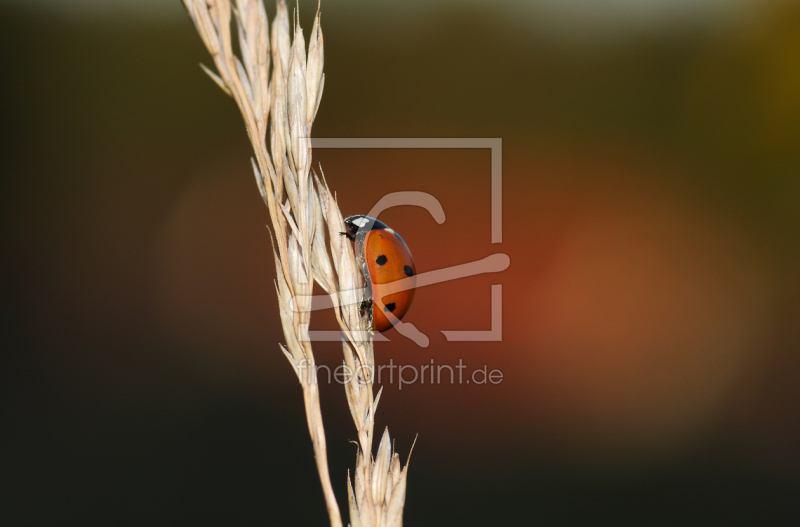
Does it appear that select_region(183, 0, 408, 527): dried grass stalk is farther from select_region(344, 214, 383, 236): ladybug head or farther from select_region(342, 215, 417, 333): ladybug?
A: select_region(344, 214, 383, 236): ladybug head

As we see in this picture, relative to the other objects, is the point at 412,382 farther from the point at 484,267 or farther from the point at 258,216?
the point at 258,216

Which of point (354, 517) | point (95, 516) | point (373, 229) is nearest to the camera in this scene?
point (354, 517)

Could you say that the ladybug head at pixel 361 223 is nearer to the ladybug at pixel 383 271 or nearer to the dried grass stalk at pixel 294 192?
the ladybug at pixel 383 271

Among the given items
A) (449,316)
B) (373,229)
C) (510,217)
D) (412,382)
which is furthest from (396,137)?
(373,229)

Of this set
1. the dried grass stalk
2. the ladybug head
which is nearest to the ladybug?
the ladybug head

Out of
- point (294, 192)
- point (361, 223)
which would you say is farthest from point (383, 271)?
point (294, 192)

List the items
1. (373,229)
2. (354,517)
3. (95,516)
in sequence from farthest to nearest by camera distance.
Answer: (95,516) → (373,229) → (354,517)

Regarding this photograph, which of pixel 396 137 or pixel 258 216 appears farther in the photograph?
pixel 396 137
